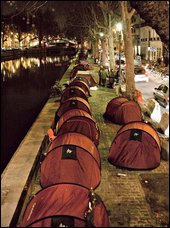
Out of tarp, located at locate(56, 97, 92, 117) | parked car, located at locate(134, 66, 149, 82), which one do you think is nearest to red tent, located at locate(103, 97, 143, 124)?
tarp, located at locate(56, 97, 92, 117)

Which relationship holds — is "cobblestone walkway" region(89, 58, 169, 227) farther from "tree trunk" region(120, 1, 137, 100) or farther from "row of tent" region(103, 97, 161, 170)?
"tree trunk" region(120, 1, 137, 100)

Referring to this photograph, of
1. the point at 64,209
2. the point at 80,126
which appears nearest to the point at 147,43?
the point at 80,126

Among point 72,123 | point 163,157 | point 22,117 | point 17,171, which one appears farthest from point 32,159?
point 22,117

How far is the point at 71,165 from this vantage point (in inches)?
359

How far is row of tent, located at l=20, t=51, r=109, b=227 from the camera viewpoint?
661 cm

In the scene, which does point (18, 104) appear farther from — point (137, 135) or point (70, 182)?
point (70, 182)

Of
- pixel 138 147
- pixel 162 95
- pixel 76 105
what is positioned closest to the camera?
pixel 138 147

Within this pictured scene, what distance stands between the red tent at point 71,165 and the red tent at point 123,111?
6.25 metres

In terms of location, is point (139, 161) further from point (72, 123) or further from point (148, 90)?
point (148, 90)

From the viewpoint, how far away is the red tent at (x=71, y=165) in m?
9.13

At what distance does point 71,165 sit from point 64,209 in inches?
94.4

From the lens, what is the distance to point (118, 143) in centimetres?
1095

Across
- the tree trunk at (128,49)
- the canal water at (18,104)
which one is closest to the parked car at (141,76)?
the canal water at (18,104)

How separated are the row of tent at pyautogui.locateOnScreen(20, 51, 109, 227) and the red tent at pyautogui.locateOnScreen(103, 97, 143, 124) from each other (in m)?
3.34
